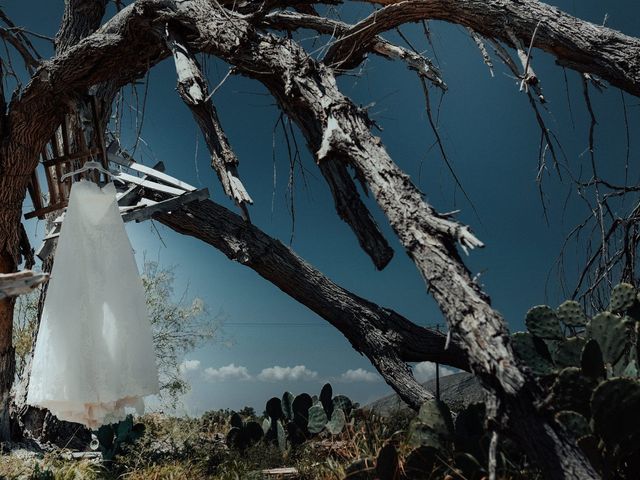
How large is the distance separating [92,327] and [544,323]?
91.0 inches

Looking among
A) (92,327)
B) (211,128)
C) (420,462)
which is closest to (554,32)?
(211,128)

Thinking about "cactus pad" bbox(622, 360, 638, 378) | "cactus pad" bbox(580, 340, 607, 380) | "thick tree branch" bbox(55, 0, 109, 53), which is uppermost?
"thick tree branch" bbox(55, 0, 109, 53)

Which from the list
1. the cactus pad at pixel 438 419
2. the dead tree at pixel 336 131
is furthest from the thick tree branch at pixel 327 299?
the cactus pad at pixel 438 419

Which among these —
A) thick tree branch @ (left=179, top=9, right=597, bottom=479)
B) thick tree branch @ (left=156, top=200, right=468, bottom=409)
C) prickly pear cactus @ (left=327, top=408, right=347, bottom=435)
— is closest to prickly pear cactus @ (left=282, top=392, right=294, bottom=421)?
prickly pear cactus @ (left=327, top=408, right=347, bottom=435)

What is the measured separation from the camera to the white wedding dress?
9.00 ft

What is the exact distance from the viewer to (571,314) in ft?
10.8

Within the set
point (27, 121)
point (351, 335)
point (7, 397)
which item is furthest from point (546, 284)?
point (7, 397)

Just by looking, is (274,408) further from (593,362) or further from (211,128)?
(593,362)

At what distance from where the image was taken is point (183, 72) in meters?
3.30

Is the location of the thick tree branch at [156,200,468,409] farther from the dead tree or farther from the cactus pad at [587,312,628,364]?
the cactus pad at [587,312,628,364]

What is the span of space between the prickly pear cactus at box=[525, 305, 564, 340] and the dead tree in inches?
30.0

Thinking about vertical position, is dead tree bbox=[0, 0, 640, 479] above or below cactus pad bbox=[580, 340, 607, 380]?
above

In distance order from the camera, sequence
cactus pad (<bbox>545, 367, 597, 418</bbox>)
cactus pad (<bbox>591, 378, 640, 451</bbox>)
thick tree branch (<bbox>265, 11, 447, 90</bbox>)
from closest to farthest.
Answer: cactus pad (<bbox>591, 378, 640, 451</bbox>) < cactus pad (<bbox>545, 367, 597, 418</bbox>) < thick tree branch (<bbox>265, 11, 447, 90</bbox>)

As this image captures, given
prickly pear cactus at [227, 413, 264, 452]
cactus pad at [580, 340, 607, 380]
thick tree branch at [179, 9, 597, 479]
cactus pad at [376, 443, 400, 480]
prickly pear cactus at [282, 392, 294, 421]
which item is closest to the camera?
thick tree branch at [179, 9, 597, 479]
